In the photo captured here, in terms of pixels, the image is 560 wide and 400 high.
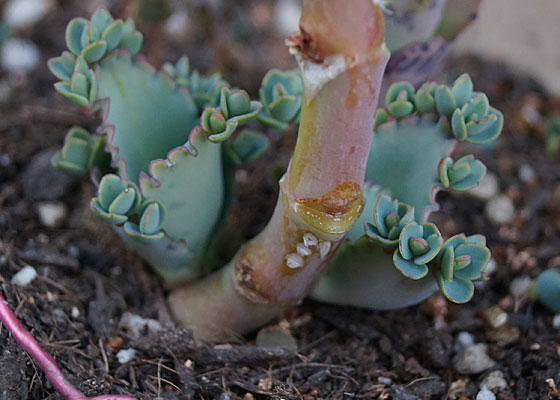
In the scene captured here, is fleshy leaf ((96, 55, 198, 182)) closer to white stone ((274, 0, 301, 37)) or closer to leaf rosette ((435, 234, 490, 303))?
leaf rosette ((435, 234, 490, 303))

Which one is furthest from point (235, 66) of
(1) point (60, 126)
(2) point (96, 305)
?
(2) point (96, 305)

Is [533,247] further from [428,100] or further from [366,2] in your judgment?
[366,2]

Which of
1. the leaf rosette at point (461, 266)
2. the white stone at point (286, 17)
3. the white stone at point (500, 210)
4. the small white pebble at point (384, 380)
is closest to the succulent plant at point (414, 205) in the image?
the leaf rosette at point (461, 266)

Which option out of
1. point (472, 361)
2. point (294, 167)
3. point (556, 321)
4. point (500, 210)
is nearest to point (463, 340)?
point (472, 361)

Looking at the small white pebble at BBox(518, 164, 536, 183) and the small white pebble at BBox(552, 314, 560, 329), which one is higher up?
the small white pebble at BBox(552, 314, 560, 329)

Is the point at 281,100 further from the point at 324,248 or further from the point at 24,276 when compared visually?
the point at 24,276

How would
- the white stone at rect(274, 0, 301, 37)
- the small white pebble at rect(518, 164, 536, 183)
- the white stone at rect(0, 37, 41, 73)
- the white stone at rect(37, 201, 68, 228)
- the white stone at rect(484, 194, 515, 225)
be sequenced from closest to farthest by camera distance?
the white stone at rect(37, 201, 68, 228) → the white stone at rect(484, 194, 515, 225) → the small white pebble at rect(518, 164, 536, 183) → the white stone at rect(0, 37, 41, 73) → the white stone at rect(274, 0, 301, 37)

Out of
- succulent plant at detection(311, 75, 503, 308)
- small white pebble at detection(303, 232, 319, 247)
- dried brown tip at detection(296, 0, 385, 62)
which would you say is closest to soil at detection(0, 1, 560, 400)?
succulent plant at detection(311, 75, 503, 308)
